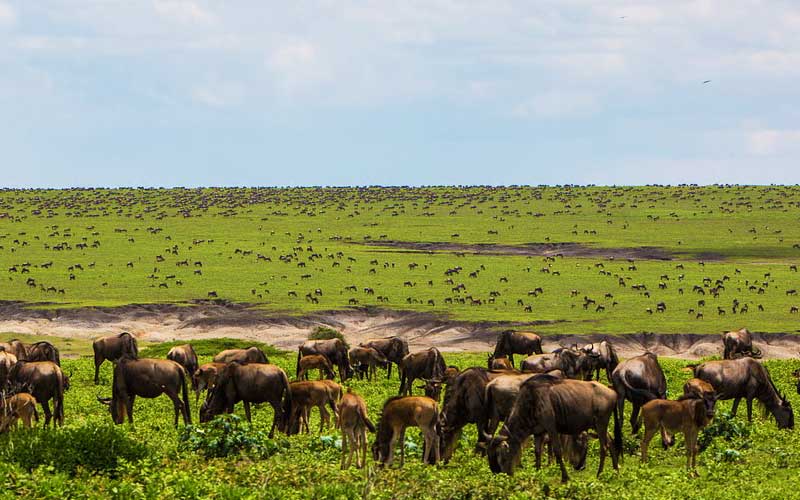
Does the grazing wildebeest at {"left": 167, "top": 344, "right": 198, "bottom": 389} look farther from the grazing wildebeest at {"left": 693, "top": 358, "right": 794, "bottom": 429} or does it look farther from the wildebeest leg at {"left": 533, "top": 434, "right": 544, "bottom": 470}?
the wildebeest leg at {"left": 533, "top": 434, "right": 544, "bottom": 470}

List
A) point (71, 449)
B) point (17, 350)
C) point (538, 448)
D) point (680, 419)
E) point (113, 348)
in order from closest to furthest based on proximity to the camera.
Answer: point (71, 449) < point (538, 448) < point (680, 419) < point (17, 350) < point (113, 348)

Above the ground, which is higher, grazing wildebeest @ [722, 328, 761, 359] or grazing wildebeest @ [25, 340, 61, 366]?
grazing wildebeest @ [25, 340, 61, 366]

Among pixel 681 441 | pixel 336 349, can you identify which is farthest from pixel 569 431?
pixel 336 349

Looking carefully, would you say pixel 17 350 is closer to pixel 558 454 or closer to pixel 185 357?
pixel 185 357

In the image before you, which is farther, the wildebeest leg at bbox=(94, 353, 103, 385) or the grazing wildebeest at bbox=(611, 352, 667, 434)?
the wildebeest leg at bbox=(94, 353, 103, 385)

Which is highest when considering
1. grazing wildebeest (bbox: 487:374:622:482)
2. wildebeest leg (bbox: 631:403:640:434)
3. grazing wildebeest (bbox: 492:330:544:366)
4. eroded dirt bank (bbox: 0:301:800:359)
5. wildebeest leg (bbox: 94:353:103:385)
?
grazing wildebeest (bbox: 487:374:622:482)

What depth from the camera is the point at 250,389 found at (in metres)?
25.5

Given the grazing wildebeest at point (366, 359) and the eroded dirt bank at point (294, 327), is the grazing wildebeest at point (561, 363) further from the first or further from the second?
the eroded dirt bank at point (294, 327)

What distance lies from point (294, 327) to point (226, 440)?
170ft

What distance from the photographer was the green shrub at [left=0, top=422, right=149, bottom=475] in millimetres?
18375

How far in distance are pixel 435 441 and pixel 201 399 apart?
1421 cm

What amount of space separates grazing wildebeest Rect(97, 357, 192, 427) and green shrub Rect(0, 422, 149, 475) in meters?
6.07

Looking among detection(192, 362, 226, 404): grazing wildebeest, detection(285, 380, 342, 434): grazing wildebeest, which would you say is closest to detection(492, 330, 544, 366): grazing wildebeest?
detection(192, 362, 226, 404): grazing wildebeest

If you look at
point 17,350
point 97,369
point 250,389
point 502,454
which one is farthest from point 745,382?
point 17,350
